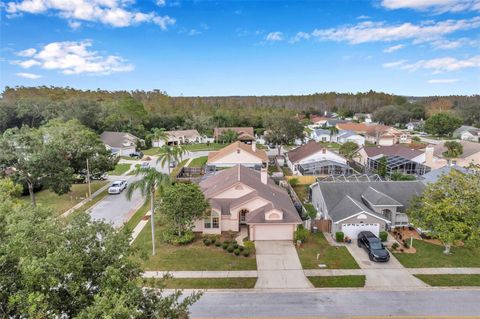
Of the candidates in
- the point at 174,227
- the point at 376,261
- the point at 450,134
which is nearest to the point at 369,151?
the point at 376,261

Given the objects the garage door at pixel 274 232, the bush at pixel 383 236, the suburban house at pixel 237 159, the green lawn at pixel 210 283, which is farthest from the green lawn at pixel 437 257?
the suburban house at pixel 237 159

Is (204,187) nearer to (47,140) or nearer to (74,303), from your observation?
(47,140)

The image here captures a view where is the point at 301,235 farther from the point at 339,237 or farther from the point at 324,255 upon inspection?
the point at 339,237

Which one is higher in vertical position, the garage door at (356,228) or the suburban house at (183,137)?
the suburban house at (183,137)

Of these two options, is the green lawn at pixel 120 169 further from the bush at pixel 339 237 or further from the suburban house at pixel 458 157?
the suburban house at pixel 458 157

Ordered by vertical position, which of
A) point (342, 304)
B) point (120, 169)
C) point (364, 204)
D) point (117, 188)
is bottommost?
point (342, 304)

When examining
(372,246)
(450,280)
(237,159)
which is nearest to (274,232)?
(372,246)
